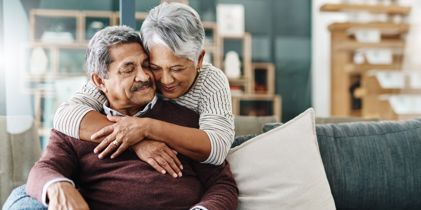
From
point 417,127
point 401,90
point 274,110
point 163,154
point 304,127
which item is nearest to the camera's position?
point 163,154

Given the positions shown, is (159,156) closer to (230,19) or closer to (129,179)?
(129,179)

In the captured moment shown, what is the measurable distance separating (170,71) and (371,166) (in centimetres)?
81

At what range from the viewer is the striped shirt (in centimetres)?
144

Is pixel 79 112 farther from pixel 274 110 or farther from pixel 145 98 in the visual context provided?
pixel 274 110

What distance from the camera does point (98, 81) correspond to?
1535 millimetres

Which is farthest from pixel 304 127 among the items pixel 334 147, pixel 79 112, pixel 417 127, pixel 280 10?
pixel 280 10

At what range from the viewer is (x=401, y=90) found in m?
5.05

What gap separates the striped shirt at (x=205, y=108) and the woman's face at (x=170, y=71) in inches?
1.6

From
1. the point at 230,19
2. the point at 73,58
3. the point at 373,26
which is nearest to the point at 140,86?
the point at 73,58

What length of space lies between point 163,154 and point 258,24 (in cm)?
492

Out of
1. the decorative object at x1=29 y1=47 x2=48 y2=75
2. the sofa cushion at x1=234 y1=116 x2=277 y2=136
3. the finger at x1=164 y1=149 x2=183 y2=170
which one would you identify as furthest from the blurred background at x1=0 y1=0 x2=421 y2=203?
the finger at x1=164 y1=149 x2=183 y2=170

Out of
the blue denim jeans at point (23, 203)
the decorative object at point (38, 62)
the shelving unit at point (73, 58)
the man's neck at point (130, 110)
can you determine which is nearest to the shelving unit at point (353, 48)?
the shelving unit at point (73, 58)

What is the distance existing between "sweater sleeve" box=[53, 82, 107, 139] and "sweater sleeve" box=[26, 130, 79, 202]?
0.04 metres

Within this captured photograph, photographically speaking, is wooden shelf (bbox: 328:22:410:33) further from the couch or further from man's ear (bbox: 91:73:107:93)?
man's ear (bbox: 91:73:107:93)
